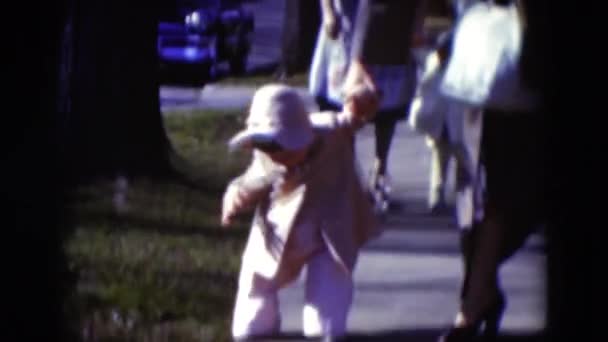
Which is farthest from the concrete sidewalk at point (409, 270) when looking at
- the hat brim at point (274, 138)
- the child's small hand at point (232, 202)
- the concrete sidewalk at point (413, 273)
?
the child's small hand at point (232, 202)

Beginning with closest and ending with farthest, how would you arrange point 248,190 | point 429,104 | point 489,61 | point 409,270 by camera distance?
point 489,61
point 429,104
point 248,190
point 409,270

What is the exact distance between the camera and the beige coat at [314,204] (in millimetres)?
4949

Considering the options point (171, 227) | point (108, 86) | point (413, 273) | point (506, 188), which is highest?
point (108, 86)

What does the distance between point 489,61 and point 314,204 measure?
1.96ft

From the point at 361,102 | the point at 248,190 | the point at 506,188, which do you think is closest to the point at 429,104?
the point at 361,102

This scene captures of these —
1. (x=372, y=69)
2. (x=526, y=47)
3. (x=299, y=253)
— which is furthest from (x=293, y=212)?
(x=526, y=47)

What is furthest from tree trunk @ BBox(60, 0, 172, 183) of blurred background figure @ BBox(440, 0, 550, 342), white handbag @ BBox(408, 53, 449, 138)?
blurred background figure @ BBox(440, 0, 550, 342)

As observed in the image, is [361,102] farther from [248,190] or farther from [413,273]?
[413,273]

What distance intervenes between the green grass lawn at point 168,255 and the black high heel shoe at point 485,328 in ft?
1.98

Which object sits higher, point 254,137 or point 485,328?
point 254,137

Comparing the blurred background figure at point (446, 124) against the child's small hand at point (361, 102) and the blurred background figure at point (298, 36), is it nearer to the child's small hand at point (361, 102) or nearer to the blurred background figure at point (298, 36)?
the child's small hand at point (361, 102)

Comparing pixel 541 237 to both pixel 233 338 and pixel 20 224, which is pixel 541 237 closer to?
pixel 233 338

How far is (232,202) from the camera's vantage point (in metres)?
4.97

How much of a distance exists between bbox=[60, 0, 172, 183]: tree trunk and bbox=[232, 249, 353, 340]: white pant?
388 mm
